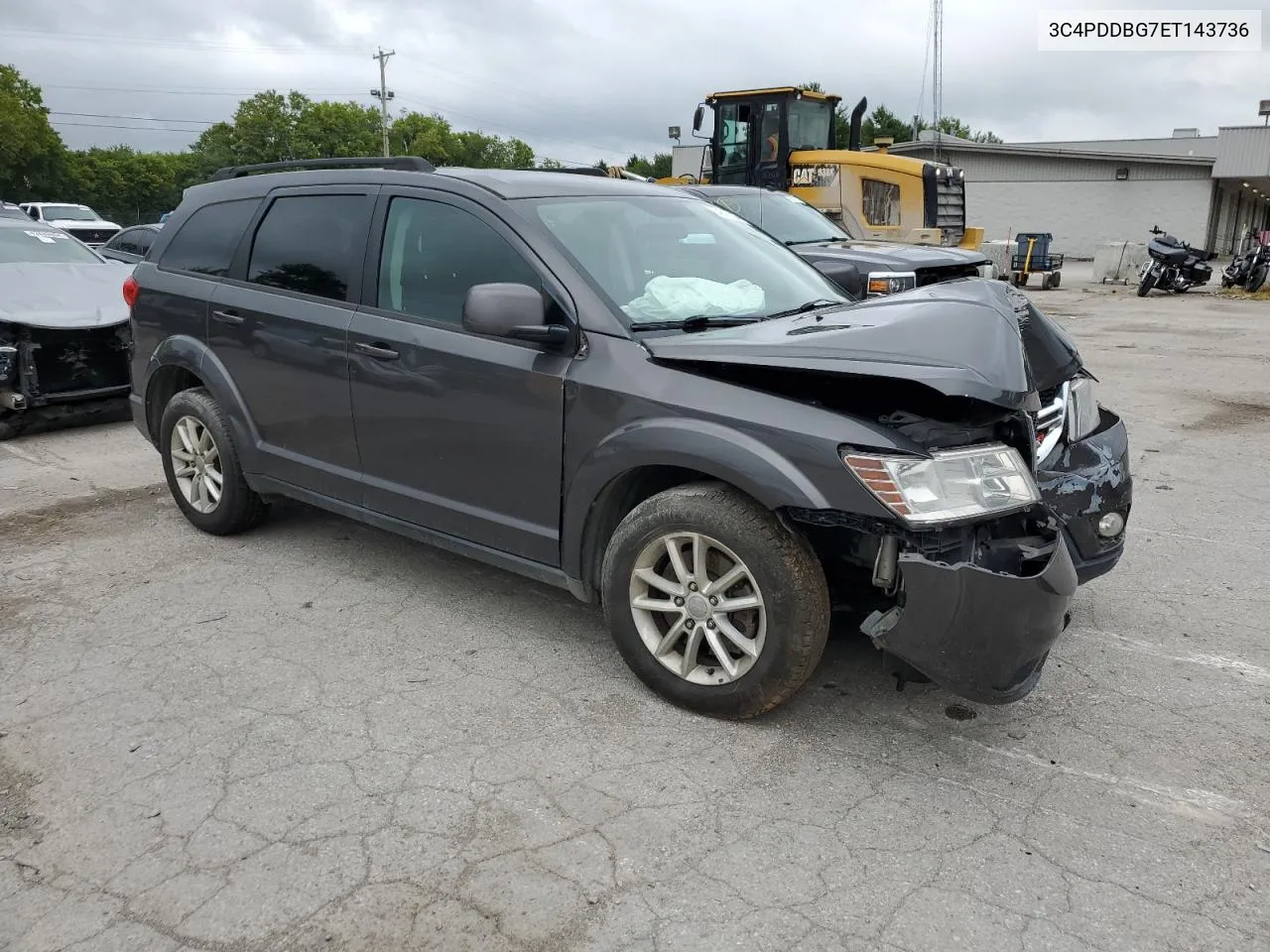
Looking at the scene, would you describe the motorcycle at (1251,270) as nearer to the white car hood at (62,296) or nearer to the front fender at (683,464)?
the white car hood at (62,296)

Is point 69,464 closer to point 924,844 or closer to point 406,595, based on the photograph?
point 406,595

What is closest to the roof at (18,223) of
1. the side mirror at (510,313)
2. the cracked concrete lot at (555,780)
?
the cracked concrete lot at (555,780)

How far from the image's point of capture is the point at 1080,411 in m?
3.98

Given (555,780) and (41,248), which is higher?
(41,248)

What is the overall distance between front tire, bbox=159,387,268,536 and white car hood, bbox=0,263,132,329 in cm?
297

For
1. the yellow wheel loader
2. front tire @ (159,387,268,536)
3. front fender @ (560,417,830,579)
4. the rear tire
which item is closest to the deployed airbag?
front fender @ (560,417,830,579)

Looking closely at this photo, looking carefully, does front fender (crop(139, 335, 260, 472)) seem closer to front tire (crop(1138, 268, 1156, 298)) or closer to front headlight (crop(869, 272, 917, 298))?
front headlight (crop(869, 272, 917, 298))

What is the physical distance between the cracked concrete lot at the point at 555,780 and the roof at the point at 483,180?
1760 millimetres

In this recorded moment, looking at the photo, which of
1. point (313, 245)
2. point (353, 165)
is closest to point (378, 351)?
point (313, 245)

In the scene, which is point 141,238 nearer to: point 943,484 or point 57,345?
point 57,345

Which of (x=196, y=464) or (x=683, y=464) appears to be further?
(x=196, y=464)

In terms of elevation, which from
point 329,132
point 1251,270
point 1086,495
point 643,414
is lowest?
point 1086,495

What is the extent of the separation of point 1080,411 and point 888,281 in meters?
4.35

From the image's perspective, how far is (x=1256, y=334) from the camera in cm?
1417
